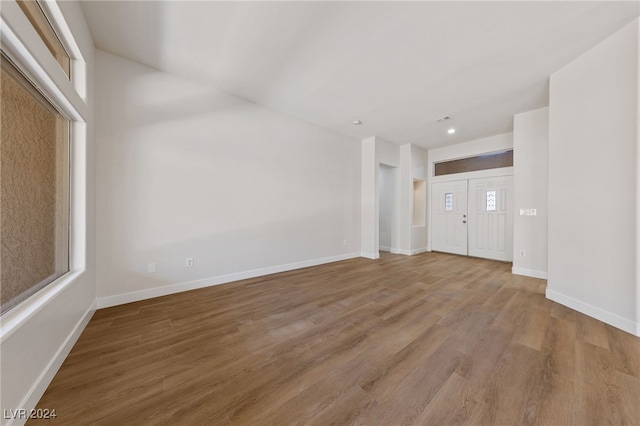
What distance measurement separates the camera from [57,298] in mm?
1496

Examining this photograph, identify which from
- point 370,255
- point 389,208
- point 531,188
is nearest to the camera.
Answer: point 531,188

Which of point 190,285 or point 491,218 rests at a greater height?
point 491,218

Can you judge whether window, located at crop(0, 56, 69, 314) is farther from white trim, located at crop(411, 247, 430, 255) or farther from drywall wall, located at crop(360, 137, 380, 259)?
white trim, located at crop(411, 247, 430, 255)

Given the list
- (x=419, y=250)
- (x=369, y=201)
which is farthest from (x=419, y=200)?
(x=369, y=201)

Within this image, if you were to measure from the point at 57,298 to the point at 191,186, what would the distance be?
1.79 metres

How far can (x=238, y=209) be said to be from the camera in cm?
345

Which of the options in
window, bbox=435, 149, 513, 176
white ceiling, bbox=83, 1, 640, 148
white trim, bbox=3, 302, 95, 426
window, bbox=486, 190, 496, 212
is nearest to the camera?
white trim, bbox=3, 302, 95, 426

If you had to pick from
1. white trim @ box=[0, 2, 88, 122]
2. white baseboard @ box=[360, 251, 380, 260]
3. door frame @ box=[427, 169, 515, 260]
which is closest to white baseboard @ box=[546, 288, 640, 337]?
white baseboard @ box=[360, 251, 380, 260]

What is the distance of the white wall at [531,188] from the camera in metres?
3.69

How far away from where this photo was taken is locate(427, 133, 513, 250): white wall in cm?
481

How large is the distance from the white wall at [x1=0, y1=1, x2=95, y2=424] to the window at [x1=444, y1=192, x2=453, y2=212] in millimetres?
6708

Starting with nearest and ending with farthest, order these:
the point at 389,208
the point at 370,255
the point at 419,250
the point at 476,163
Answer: the point at 370,255
the point at 476,163
the point at 419,250
the point at 389,208

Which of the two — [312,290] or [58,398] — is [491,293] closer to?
[312,290]

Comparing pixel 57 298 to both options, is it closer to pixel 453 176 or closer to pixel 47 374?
pixel 47 374
